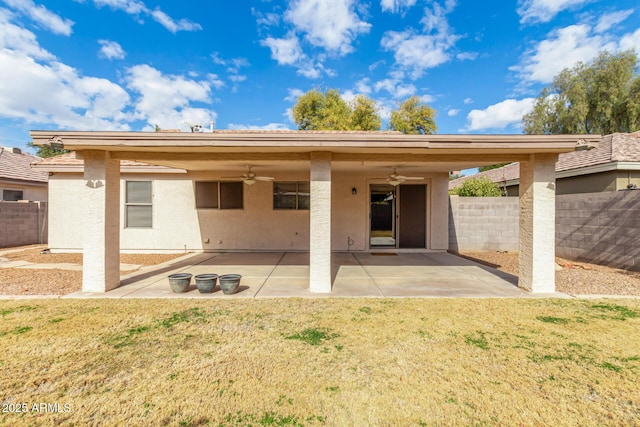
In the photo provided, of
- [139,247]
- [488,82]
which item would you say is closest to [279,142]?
[139,247]

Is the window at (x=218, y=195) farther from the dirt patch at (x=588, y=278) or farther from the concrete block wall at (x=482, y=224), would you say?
the dirt patch at (x=588, y=278)

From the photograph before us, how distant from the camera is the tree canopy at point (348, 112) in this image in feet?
95.3

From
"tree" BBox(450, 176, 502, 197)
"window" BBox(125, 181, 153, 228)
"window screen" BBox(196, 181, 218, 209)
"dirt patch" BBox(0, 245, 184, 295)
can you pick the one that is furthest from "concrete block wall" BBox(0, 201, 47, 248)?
"tree" BBox(450, 176, 502, 197)

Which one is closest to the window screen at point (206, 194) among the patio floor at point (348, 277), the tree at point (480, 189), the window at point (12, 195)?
the patio floor at point (348, 277)

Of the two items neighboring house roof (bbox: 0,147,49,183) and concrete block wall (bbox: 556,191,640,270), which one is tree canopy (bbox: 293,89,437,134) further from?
concrete block wall (bbox: 556,191,640,270)

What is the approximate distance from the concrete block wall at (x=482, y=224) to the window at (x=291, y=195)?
545 centimetres

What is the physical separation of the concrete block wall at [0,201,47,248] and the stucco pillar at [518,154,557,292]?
54.7ft

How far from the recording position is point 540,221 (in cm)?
571

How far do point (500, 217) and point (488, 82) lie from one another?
13400 millimetres

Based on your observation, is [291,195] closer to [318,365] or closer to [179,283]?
[179,283]

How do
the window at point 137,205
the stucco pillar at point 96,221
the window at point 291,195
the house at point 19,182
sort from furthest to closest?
the house at point 19,182
the window at point 291,195
the window at point 137,205
the stucco pillar at point 96,221

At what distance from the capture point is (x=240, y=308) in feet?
16.0

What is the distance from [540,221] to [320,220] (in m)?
4.25

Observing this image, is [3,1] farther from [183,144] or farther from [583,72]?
[583,72]
